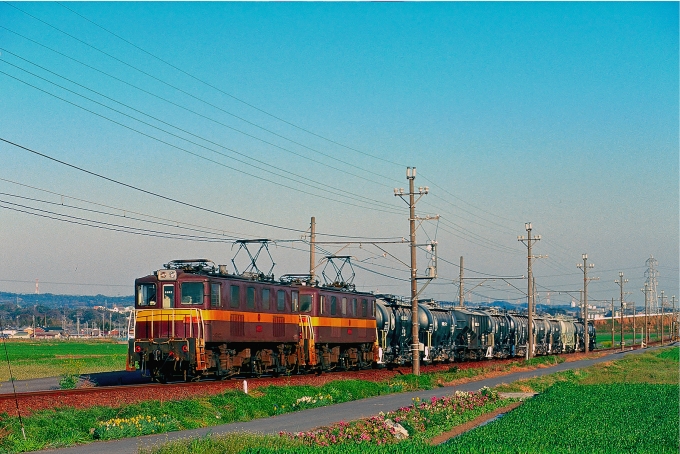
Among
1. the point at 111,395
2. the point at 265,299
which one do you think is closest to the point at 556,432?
the point at 111,395

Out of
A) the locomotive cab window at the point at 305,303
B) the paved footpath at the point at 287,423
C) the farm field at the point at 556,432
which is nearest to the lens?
the farm field at the point at 556,432

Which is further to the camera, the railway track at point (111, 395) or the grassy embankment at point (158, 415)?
the railway track at point (111, 395)

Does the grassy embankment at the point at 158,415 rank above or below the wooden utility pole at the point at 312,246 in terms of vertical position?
below

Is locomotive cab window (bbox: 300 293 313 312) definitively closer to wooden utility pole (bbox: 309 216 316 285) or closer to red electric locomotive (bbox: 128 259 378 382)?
red electric locomotive (bbox: 128 259 378 382)

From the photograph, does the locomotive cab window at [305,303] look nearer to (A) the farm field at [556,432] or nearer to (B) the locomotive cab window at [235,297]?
(B) the locomotive cab window at [235,297]

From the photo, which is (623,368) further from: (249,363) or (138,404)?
(138,404)

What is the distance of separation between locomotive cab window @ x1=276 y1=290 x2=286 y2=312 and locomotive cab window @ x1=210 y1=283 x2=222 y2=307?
4970mm

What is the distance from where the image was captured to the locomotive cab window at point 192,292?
34656mm

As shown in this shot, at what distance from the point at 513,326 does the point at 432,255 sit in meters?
35.3

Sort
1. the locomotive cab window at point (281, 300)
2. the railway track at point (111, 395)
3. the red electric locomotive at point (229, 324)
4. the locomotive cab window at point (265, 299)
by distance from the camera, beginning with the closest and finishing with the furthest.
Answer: the railway track at point (111, 395) < the red electric locomotive at point (229, 324) < the locomotive cab window at point (265, 299) < the locomotive cab window at point (281, 300)

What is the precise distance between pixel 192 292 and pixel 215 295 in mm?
956

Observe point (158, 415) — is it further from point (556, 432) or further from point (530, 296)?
point (530, 296)

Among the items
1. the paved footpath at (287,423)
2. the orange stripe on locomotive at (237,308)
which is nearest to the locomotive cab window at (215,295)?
the orange stripe on locomotive at (237,308)

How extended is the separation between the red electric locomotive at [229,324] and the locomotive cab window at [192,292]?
39 millimetres
